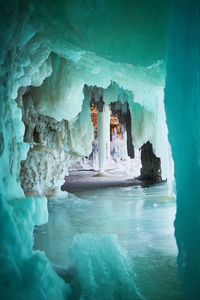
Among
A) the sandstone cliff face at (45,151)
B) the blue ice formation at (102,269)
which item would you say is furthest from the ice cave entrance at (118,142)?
the blue ice formation at (102,269)

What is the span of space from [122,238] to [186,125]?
2315 mm

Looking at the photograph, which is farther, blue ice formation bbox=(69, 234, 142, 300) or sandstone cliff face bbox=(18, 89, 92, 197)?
sandstone cliff face bbox=(18, 89, 92, 197)

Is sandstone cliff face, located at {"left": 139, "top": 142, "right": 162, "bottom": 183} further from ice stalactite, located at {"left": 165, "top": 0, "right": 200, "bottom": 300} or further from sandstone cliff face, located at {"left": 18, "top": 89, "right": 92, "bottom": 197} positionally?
ice stalactite, located at {"left": 165, "top": 0, "right": 200, "bottom": 300}

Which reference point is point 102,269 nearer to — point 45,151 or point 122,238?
point 122,238

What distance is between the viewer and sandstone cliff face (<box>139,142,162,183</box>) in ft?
35.4

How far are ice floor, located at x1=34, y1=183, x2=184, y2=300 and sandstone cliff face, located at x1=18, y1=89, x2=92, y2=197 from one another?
0.60 metres

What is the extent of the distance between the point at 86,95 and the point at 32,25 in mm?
5321

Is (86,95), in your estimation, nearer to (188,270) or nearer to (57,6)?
(57,6)

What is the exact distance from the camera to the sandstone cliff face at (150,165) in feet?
35.4

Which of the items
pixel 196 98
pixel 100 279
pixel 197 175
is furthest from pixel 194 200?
pixel 100 279

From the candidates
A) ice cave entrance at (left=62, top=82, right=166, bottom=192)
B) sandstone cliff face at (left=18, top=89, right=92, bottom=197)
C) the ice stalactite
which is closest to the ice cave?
the ice stalactite

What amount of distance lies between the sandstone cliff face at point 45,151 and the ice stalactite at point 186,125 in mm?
4311

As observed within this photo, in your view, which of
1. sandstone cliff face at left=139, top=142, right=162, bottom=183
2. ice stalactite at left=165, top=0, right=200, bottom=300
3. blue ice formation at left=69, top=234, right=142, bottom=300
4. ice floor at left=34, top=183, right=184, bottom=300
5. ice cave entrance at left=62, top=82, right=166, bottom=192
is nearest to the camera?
ice stalactite at left=165, top=0, right=200, bottom=300

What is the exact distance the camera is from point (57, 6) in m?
2.58
